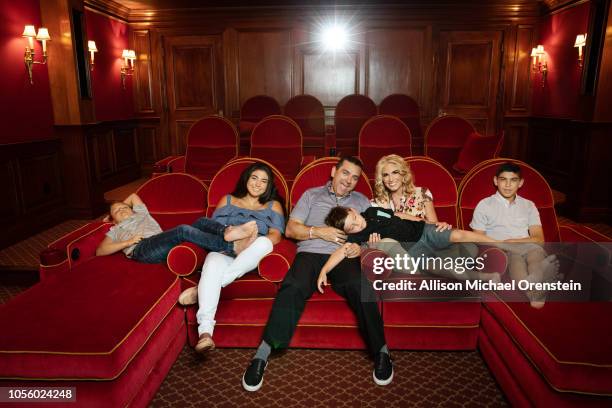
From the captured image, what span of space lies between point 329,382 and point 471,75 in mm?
6083

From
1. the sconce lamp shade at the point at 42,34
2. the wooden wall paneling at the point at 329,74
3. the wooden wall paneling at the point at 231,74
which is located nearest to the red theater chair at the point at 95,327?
the sconce lamp shade at the point at 42,34

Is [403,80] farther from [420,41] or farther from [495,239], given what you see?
[495,239]

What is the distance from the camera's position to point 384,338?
80.7 inches

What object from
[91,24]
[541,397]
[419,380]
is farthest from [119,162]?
[541,397]

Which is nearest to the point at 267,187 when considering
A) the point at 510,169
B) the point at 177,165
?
the point at 510,169

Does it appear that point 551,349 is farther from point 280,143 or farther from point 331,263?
point 280,143

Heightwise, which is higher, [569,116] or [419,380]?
[569,116]

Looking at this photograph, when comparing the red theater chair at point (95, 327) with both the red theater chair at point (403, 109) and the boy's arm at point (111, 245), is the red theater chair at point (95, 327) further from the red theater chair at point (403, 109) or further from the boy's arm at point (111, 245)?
the red theater chair at point (403, 109)

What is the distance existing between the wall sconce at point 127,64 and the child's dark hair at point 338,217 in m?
5.51

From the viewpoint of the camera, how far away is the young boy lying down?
2.34 meters

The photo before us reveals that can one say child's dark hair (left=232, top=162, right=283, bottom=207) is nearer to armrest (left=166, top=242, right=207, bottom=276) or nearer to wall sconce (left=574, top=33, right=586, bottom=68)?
armrest (left=166, top=242, right=207, bottom=276)

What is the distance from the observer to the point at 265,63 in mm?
6875

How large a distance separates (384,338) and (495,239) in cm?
87

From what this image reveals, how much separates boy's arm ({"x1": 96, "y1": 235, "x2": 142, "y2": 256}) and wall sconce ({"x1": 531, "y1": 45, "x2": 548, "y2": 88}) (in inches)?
245
